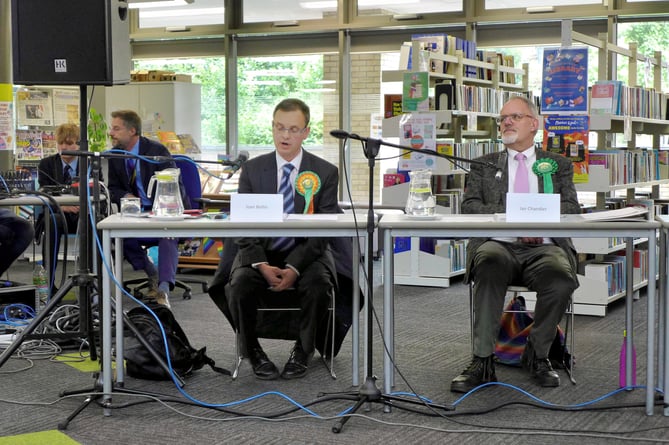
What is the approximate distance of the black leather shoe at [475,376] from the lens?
374 cm

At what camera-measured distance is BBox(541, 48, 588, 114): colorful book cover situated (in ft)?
17.9

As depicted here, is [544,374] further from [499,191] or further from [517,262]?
[499,191]

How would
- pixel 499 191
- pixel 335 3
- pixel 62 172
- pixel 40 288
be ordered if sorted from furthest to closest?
pixel 335 3 < pixel 62 172 < pixel 40 288 < pixel 499 191

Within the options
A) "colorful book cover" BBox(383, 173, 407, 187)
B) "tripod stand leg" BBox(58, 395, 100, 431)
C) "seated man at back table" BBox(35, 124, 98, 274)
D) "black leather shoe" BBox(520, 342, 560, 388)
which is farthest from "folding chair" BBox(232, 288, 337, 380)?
"colorful book cover" BBox(383, 173, 407, 187)

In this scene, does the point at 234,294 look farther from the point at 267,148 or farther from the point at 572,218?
the point at 267,148

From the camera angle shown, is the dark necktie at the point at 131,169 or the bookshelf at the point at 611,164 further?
the dark necktie at the point at 131,169

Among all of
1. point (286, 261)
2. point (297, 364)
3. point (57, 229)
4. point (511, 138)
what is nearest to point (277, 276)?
point (286, 261)

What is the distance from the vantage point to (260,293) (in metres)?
4.08

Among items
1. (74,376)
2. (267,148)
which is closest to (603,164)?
(74,376)

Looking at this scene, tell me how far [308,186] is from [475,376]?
1.14 metres

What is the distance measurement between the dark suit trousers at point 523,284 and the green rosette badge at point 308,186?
2.62ft

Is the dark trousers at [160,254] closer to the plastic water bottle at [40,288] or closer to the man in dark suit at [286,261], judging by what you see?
the plastic water bottle at [40,288]

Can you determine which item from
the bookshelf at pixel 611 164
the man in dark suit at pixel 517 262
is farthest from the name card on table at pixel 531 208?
the bookshelf at pixel 611 164

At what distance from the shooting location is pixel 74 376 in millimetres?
4039
